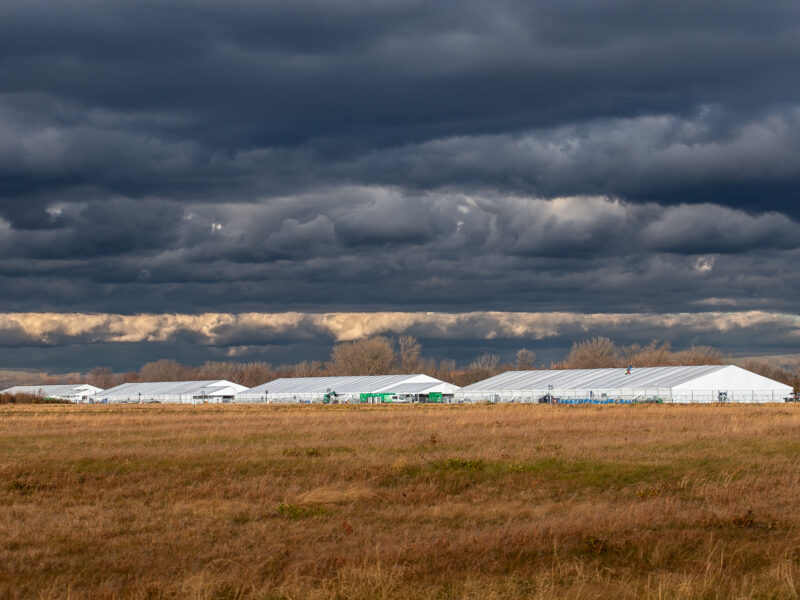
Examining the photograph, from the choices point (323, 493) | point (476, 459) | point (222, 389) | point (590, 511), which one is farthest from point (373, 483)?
point (222, 389)

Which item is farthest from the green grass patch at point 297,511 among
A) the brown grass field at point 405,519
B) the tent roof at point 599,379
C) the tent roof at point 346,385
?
the tent roof at point 346,385

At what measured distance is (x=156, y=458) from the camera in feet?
84.8

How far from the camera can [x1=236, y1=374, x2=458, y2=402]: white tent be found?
411 ft

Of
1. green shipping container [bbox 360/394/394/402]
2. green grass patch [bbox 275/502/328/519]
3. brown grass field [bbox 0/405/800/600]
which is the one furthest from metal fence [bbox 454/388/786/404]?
green grass patch [bbox 275/502/328/519]

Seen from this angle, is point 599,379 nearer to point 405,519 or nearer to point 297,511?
point 405,519

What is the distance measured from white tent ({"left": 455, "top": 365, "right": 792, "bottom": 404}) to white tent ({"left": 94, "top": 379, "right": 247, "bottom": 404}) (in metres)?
52.3

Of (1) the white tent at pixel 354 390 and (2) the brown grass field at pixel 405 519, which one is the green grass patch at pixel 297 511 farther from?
(1) the white tent at pixel 354 390

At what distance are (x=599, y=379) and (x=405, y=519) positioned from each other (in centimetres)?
9662

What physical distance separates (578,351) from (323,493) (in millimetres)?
176176

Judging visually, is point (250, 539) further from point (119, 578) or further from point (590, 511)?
point (590, 511)

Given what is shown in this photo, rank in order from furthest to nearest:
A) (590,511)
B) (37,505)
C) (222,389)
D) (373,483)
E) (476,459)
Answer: (222,389), (476,459), (373,483), (37,505), (590,511)

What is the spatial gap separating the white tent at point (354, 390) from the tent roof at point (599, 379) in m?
7.25

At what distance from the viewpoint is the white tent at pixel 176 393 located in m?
147

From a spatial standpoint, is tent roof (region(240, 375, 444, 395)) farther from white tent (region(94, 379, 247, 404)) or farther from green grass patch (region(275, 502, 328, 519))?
green grass patch (region(275, 502, 328, 519))
